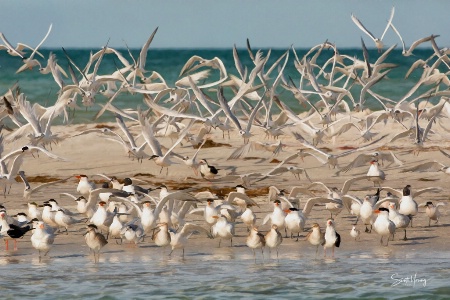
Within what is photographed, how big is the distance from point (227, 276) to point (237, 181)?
25.8 ft

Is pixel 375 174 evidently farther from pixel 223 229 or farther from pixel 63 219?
pixel 63 219

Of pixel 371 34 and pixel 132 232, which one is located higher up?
pixel 371 34

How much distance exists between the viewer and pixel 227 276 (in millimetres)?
13180

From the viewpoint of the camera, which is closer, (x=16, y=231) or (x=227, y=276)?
(x=227, y=276)

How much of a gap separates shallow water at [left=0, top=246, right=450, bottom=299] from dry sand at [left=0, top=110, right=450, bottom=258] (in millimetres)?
482

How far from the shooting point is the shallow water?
1256 centimetres

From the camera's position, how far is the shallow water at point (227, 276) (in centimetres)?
1256

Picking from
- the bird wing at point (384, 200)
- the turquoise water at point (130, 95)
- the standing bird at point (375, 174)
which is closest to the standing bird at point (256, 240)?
the bird wing at point (384, 200)

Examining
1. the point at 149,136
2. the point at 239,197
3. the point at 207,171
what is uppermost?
the point at 149,136

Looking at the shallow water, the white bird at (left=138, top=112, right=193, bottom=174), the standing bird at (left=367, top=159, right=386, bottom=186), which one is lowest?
the shallow water

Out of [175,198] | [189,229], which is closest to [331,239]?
[189,229]

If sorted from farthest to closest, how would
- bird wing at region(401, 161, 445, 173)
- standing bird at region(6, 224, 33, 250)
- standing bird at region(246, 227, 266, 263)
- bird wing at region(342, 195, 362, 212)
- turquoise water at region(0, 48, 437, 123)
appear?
turquoise water at region(0, 48, 437, 123)
bird wing at region(401, 161, 445, 173)
bird wing at region(342, 195, 362, 212)
standing bird at region(6, 224, 33, 250)
standing bird at region(246, 227, 266, 263)

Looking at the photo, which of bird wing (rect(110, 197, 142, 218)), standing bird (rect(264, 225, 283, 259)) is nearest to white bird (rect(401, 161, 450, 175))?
standing bird (rect(264, 225, 283, 259))

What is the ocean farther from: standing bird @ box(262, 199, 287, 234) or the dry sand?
standing bird @ box(262, 199, 287, 234)
